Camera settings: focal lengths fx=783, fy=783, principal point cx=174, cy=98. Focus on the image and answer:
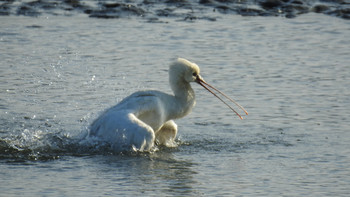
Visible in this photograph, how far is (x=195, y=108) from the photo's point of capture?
11.3 meters

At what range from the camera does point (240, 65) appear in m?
13.8

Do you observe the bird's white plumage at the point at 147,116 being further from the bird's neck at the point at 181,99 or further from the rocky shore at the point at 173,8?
the rocky shore at the point at 173,8

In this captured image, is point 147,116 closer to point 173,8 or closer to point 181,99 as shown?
point 181,99

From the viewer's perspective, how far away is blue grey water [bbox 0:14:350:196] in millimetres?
8203

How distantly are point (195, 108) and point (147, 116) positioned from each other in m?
1.98

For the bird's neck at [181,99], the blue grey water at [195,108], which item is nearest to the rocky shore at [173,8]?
the blue grey water at [195,108]

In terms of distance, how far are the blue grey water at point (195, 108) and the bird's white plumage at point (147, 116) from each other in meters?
0.23

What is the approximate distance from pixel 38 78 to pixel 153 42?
3515 millimetres

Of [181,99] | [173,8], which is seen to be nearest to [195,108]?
[181,99]

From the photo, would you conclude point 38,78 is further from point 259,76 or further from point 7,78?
point 259,76

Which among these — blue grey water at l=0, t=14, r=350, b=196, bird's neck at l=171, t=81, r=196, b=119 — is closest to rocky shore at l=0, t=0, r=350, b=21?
blue grey water at l=0, t=14, r=350, b=196

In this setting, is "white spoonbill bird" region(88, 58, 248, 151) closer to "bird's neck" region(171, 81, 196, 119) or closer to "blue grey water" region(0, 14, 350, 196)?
"bird's neck" region(171, 81, 196, 119)

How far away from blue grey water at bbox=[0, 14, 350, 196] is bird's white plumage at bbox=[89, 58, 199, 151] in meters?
0.23

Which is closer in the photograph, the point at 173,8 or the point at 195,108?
the point at 195,108
